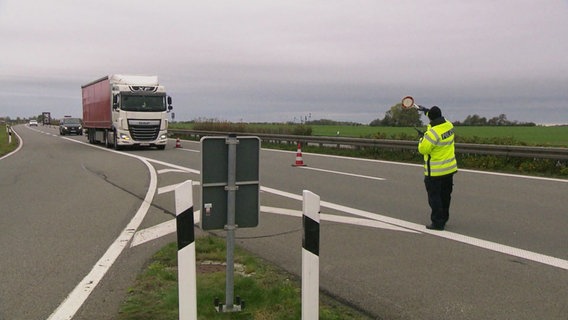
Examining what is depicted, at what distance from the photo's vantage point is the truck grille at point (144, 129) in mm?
26695

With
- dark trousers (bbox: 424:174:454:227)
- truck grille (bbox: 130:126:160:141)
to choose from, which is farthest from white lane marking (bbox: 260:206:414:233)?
truck grille (bbox: 130:126:160:141)

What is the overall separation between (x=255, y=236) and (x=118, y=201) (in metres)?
4.40

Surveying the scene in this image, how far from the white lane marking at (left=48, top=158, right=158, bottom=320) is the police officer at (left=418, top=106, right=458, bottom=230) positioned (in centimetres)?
448

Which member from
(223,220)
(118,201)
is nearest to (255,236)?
(223,220)

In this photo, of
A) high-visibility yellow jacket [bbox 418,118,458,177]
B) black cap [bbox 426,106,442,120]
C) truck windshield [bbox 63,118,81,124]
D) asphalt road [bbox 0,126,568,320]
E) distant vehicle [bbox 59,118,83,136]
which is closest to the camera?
asphalt road [bbox 0,126,568,320]

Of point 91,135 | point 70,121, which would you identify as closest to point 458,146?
point 91,135

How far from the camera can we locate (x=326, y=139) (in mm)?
26000

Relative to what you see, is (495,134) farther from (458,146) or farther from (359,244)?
(359,244)

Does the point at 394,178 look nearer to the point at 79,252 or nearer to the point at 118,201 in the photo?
the point at 118,201

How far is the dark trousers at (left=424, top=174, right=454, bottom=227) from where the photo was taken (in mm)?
7785

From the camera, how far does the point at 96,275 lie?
568 centimetres

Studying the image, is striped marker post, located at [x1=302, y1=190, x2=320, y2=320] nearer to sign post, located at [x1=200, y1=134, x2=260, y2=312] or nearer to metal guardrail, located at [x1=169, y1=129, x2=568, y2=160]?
sign post, located at [x1=200, y1=134, x2=260, y2=312]

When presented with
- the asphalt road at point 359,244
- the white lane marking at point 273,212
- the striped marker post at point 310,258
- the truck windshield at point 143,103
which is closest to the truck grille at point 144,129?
the truck windshield at point 143,103

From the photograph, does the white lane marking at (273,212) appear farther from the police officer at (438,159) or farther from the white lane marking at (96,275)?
the police officer at (438,159)
